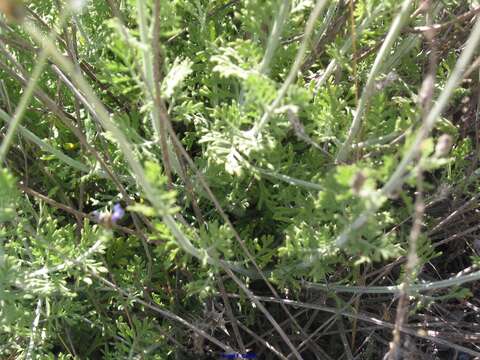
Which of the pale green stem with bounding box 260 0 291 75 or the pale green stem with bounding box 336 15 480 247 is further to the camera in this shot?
the pale green stem with bounding box 260 0 291 75

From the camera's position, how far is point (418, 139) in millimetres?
937

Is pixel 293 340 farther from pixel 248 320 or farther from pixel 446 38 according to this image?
pixel 446 38


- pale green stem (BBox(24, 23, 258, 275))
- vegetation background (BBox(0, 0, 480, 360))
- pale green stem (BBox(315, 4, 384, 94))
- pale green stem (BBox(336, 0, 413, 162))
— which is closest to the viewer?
pale green stem (BBox(24, 23, 258, 275))

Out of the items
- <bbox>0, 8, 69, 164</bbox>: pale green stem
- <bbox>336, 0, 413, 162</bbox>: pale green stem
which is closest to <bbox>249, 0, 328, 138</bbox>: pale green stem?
<bbox>336, 0, 413, 162</bbox>: pale green stem

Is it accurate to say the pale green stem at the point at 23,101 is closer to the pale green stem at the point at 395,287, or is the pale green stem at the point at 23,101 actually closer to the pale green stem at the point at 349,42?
the pale green stem at the point at 349,42

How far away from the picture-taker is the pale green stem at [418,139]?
0.93 meters

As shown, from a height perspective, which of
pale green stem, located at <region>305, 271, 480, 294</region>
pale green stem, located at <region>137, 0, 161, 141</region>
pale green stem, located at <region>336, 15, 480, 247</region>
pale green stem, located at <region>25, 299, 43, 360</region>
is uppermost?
pale green stem, located at <region>137, 0, 161, 141</region>

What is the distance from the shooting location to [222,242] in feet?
4.47

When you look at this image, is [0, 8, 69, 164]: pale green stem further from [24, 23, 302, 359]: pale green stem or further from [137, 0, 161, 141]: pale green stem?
[137, 0, 161, 141]: pale green stem

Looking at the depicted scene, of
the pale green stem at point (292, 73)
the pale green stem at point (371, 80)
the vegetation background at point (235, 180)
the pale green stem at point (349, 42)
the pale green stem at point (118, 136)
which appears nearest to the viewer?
the pale green stem at point (118, 136)

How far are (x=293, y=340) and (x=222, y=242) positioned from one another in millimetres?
703

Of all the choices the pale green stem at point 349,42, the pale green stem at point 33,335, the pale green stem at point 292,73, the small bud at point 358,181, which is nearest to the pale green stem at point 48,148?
the pale green stem at point 33,335

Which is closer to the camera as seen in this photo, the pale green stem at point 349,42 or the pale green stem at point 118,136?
the pale green stem at point 118,136

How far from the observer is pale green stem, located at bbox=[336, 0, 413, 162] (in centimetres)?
122
